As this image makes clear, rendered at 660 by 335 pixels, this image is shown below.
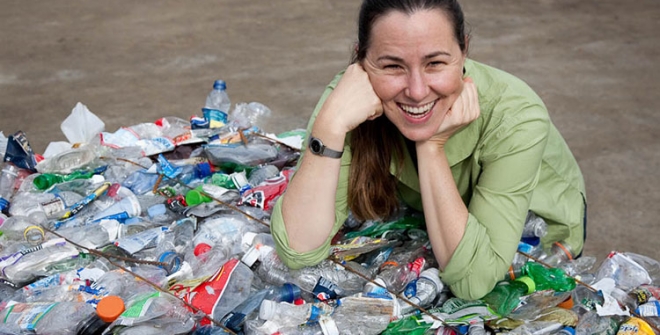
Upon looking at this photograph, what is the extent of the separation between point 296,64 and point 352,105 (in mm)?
3938

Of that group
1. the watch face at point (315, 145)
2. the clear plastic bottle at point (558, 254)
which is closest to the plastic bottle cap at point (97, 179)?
the watch face at point (315, 145)

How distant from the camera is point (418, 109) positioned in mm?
2305

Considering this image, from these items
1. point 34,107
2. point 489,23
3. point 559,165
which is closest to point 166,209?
point 559,165

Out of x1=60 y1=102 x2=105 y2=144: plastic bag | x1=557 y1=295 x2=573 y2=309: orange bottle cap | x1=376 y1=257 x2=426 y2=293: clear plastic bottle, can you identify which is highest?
x1=60 y1=102 x2=105 y2=144: plastic bag

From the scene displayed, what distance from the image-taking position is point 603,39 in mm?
6844

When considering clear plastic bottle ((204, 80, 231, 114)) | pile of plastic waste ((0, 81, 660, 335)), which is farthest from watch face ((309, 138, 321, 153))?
clear plastic bottle ((204, 80, 231, 114))

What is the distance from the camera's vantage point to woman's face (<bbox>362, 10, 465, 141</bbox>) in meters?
2.18

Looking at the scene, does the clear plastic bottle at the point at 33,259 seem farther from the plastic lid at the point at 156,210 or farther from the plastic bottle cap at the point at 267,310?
the plastic bottle cap at the point at 267,310

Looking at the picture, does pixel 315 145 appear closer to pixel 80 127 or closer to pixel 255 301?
pixel 255 301

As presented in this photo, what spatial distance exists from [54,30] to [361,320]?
5436mm

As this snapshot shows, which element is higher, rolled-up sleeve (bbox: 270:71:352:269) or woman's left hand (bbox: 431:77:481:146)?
woman's left hand (bbox: 431:77:481:146)

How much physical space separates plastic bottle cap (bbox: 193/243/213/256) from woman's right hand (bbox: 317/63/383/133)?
0.78 m

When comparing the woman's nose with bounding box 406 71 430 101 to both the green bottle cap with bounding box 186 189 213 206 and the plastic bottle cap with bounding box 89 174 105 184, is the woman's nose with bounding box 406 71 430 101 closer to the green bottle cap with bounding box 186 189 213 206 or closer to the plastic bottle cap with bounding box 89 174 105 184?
the green bottle cap with bounding box 186 189 213 206

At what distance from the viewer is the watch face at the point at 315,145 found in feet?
7.77
